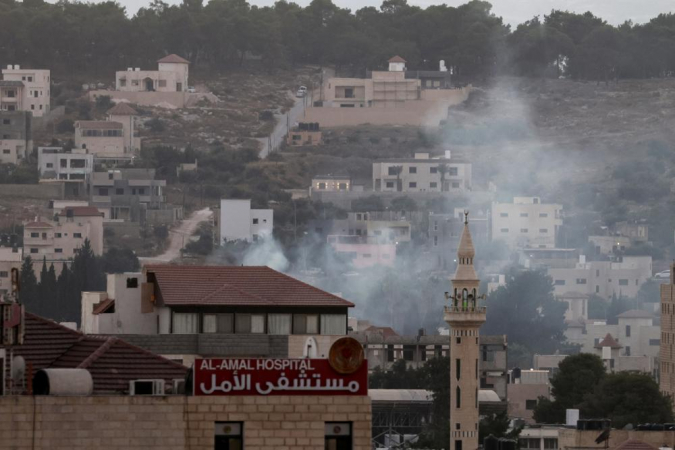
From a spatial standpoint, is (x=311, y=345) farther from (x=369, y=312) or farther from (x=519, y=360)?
(x=369, y=312)

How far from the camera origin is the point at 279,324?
42.4 m

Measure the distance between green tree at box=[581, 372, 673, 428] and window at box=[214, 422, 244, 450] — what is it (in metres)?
70.7

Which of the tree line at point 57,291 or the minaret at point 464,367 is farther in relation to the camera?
the tree line at point 57,291

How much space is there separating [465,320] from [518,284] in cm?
11113

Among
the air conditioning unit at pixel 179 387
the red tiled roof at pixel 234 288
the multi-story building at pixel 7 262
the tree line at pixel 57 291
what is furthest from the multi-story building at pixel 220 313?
the multi-story building at pixel 7 262

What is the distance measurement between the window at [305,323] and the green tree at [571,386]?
6035 centimetres

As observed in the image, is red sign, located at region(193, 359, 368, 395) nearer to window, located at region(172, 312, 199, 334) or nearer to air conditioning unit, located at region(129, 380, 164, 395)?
air conditioning unit, located at region(129, 380, 164, 395)

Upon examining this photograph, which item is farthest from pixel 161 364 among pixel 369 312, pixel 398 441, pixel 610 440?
pixel 369 312

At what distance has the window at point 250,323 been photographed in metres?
42.0

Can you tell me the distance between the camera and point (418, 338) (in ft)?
417

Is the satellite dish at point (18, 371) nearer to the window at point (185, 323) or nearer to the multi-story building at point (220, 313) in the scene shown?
the multi-story building at point (220, 313)

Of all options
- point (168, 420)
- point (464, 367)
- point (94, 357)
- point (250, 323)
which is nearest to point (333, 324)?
point (250, 323)

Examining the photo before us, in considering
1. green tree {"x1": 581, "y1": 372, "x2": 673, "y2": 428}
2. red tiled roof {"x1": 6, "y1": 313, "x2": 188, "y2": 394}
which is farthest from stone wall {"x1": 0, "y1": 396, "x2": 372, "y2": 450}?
green tree {"x1": 581, "y1": 372, "x2": 673, "y2": 428}

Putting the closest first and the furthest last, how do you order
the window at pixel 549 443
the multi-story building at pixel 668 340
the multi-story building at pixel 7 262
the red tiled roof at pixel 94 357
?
1. the red tiled roof at pixel 94 357
2. the window at pixel 549 443
3. the multi-story building at pixel 668 340
4. the multi-story building at pixel 7 262
